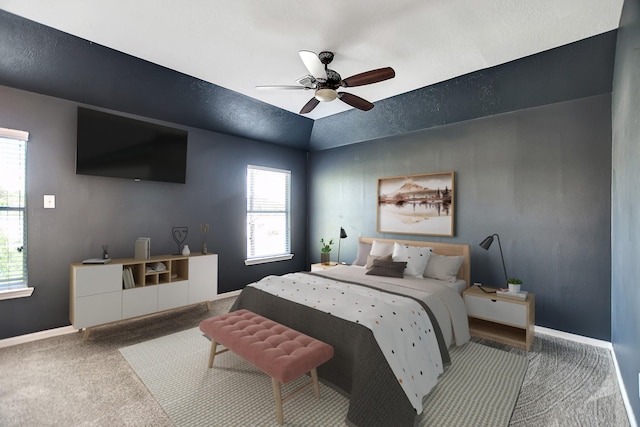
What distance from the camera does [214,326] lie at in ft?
7.86

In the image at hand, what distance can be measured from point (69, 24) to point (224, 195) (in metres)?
2.57

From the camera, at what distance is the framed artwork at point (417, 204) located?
3992 mm

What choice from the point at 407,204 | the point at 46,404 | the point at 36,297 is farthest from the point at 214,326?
the point at 407,204

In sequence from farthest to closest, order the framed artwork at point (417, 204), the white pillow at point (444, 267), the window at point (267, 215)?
1. the window at point (267, 215)
2. the framed artwork at point (417, 204)
3. the white pillow at point (444, 267)

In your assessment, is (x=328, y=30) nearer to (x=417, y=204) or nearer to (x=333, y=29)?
(x=333, y=29)

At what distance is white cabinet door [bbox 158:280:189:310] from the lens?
3.58 metres

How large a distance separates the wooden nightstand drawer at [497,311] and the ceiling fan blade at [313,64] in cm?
272

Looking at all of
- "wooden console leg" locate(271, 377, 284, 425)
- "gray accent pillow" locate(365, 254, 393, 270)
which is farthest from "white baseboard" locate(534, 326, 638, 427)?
"wooden console leg" locate(271, 377, 284, 425)

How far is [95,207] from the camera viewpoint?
11.4ft

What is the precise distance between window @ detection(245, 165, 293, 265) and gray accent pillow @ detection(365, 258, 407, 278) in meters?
2.17

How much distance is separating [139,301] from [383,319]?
280cm

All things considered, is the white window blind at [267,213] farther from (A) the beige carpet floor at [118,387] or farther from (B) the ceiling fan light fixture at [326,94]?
(B) the ceiling fan light fixture at [326,94]

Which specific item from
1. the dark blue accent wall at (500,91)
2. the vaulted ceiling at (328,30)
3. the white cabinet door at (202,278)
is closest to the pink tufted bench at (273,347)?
the white cabinet door at (202,278)

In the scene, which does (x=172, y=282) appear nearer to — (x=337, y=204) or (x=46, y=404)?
(x=46, y=404)
